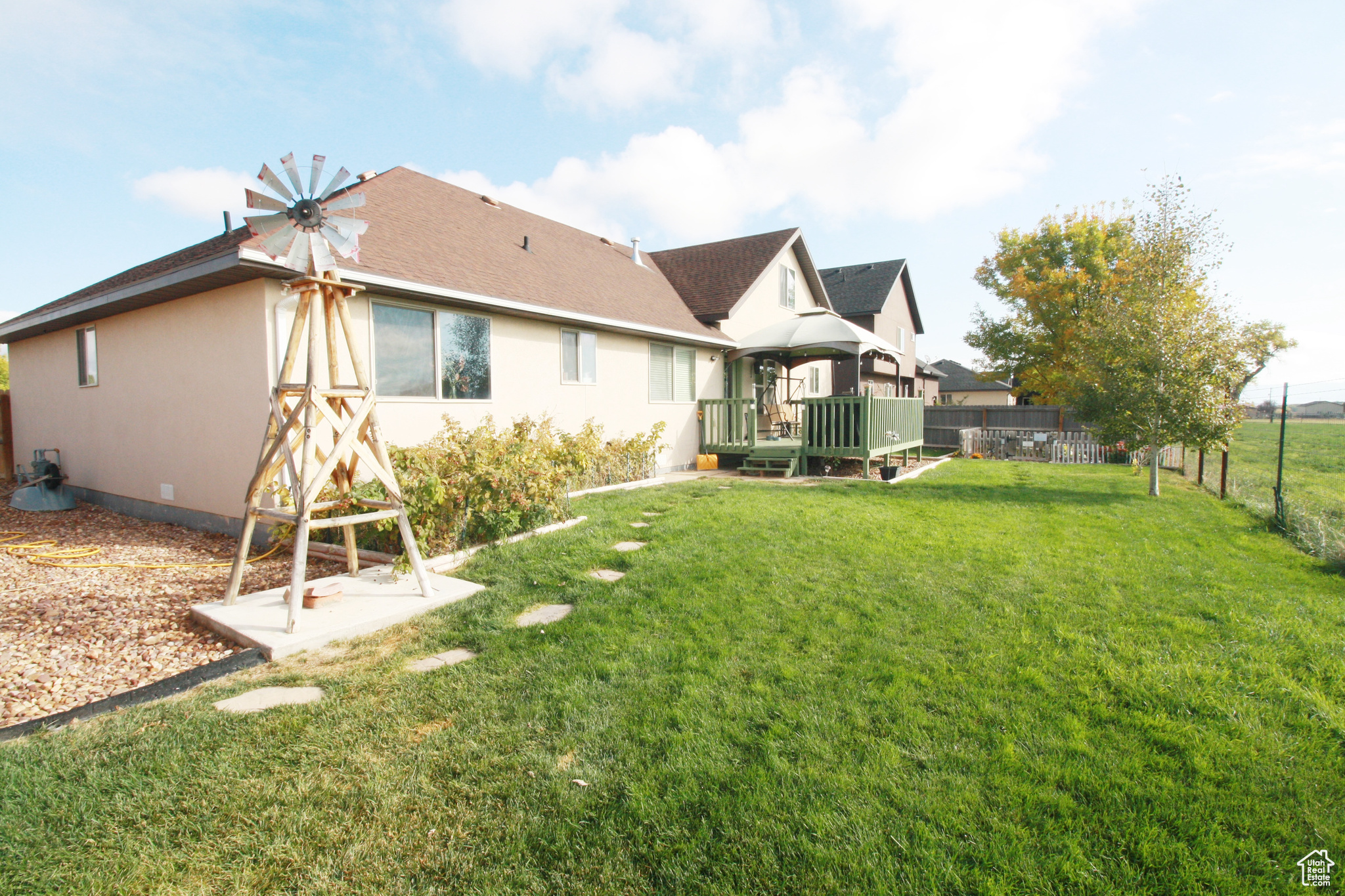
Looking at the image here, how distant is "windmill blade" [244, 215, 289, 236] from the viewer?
437cm

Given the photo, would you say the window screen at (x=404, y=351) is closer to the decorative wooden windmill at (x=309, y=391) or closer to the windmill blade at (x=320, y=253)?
the decorative wooden windmill at (x=309, y=391)

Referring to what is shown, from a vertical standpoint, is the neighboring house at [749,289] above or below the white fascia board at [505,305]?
above

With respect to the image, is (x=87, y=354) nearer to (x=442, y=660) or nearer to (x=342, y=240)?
(x=342, y=240)

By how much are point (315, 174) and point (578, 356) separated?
6512mm

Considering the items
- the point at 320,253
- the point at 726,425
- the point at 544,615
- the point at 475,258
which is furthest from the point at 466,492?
the point at 726,425

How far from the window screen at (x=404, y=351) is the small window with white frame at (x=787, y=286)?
39.4 ft

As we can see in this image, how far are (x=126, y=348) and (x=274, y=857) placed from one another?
382 inches

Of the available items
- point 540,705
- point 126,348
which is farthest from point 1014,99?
point 126,348

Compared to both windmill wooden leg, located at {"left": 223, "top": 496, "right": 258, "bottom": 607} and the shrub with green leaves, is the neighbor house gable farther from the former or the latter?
windmill wooden leg, located at {"left": 223, "top": 496, "right": 258, "bottom": 607}

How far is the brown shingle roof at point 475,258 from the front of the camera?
8.21m

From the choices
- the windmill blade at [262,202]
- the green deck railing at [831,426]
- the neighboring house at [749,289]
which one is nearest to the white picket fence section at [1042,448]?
the neighboring house at [749,289]

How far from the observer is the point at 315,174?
446 centimetres

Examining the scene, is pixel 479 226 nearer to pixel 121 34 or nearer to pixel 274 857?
pixel 121 34

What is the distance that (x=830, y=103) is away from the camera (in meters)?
10.5
